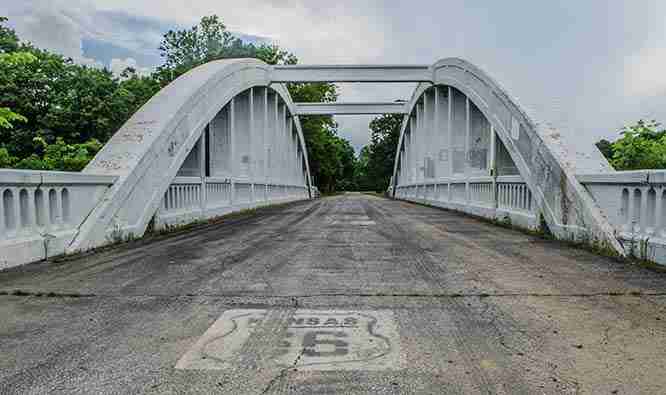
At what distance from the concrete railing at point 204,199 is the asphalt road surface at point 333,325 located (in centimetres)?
351

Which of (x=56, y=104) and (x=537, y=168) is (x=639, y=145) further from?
(x=56, y=104)

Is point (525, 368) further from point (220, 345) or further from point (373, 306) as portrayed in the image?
point (220, 345)

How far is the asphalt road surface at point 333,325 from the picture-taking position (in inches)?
78.9

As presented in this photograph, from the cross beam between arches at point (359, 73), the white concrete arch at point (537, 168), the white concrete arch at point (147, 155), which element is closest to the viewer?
the white concrete arch at point (537, 168)

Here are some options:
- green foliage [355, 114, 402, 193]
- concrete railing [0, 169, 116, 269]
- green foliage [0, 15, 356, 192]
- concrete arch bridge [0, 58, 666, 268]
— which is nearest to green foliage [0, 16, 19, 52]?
green foliage [0, 15, 356, 192]

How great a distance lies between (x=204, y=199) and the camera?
1043 cm

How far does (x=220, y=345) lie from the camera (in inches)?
94.0

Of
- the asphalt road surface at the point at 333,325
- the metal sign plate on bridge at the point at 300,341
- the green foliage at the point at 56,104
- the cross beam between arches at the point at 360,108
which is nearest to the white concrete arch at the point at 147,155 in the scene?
the asphalt road surface at the point at 333,325

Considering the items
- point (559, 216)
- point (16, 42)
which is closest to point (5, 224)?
point (559, 216)

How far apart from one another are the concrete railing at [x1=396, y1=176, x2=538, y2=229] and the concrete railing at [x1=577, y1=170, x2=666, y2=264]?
2046mm

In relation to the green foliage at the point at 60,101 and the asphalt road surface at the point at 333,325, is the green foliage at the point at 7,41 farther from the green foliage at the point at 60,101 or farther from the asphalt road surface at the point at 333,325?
the asphalt road surface at the point at 333,325

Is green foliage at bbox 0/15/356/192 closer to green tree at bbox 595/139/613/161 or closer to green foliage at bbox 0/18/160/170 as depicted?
green foliage at bbox 0/18/160/170

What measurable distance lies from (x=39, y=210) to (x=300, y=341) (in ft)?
13.0

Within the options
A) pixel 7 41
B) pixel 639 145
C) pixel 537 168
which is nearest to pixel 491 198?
pixel 537 168
